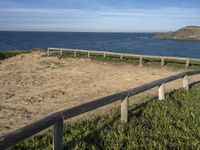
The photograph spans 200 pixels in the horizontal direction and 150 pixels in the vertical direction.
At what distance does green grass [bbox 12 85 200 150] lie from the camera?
6.10m

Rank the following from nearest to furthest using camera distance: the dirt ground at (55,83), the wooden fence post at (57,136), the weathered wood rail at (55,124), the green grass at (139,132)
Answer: the weathered wood rail at (55,124) → the wooden fence post at (57,136) → the green grass at (139,132) → the dirt ground at (55,83)

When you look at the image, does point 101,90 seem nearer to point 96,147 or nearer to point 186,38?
point 96,147

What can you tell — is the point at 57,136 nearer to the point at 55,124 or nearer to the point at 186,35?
the point at 55,124

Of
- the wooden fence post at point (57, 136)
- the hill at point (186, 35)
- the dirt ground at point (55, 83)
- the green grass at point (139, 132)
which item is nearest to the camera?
the wooden fence post at point (57, 136)

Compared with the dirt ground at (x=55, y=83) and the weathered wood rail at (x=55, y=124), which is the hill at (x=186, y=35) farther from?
the weathered wood rail at (x=55, y=124)

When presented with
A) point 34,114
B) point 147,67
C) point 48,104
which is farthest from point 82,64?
point 34,114

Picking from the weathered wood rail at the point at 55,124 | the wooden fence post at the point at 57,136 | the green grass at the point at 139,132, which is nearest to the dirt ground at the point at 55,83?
the green grass at the point at 139,132

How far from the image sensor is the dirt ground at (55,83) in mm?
10445

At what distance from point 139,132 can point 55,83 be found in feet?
32.6

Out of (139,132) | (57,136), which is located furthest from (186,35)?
(57,136)

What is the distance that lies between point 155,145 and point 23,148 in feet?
8.42

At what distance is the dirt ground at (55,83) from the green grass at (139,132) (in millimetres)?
2012

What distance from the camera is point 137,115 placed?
27.4 feet

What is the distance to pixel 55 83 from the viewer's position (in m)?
16.2
